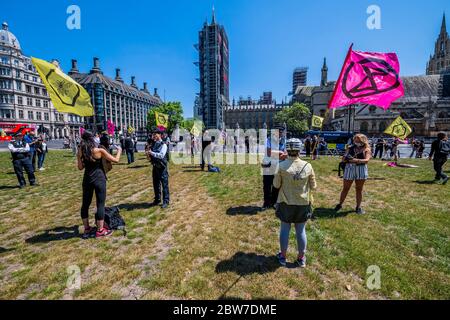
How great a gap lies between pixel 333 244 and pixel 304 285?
1556 mm

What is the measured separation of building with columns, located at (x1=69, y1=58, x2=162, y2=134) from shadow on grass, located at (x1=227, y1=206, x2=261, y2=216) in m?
82.8

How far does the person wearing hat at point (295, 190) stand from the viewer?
3.38 m

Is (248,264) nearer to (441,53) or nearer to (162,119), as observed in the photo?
(162,119)

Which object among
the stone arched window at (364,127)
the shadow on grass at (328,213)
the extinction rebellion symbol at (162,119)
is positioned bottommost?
the shadow on grass at (328,213)

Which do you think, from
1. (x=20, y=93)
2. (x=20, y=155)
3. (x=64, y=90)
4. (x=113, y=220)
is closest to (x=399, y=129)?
(x=113, y=220)

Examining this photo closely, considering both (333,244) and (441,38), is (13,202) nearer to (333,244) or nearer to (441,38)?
(333,244)

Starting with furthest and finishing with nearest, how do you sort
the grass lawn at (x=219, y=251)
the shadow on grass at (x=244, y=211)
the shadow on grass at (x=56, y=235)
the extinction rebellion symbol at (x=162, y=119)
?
the extinction rebellion symbol at (x=162, y=119) → the shadow on grass at (x=244, y=211) → the shadow on grass at (x=56, y=235) → the grass lawn at (x=219, y=251)

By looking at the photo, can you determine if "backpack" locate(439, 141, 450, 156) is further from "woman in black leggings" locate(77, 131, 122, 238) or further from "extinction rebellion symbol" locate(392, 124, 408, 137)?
"woman in black leggings" locate(77, 131, 122, 238)

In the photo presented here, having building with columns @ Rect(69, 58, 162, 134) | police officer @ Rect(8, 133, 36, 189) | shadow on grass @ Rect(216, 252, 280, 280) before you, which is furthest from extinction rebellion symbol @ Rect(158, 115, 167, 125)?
building with columns @ Rect(69, 58, 162, 134)

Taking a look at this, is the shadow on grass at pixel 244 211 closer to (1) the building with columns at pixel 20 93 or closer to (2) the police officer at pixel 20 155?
(2) the police officer at pixel 20 155

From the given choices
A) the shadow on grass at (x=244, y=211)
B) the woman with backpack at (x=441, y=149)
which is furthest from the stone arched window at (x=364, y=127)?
the shadow on grass at (x=244, y=211)

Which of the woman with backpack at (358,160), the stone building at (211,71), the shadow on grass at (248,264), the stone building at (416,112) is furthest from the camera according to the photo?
the stone building at (211,71)

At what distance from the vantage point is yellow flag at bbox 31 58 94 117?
507cm

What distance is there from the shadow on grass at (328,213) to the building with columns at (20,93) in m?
67.1
